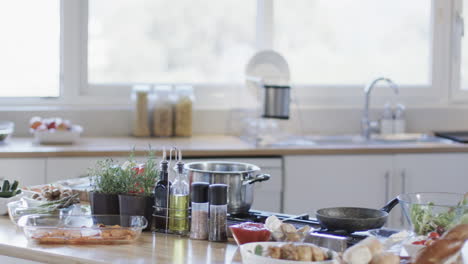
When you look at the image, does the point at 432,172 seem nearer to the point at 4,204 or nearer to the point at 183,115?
the point at 183,115

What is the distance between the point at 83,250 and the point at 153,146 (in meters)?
2.06

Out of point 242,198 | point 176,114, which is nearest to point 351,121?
point 176,114

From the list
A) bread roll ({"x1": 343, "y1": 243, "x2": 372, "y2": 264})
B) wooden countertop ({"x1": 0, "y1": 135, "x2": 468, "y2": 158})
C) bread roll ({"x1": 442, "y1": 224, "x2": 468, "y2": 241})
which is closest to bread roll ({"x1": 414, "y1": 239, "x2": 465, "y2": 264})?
bread roll ({"x1": 442, "y1": 224, "x2": 468, "y2": 241})

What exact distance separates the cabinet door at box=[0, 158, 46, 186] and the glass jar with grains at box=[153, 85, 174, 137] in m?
0.85

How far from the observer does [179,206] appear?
2.38 m

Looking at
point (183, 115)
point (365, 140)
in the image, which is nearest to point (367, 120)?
point (365, 140)

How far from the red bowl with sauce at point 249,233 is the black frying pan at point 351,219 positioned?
0.20 metres

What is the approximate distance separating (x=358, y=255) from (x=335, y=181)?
2465 millimetres

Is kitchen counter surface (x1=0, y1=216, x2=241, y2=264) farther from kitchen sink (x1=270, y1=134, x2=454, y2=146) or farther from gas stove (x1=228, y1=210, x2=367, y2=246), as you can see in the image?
kitchen sink (x1=270, y1=134, x2=454, y2=146)

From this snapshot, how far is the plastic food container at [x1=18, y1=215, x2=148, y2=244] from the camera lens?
7.34 ft

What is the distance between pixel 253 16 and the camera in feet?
16.1

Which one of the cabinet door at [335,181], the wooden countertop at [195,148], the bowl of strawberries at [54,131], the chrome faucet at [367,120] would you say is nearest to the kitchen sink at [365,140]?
the chrome faucet at [367,120]

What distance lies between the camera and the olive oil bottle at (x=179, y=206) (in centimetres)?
237

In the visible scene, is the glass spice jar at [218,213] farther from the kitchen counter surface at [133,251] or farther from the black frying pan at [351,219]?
the black frying pan at [351,219]
